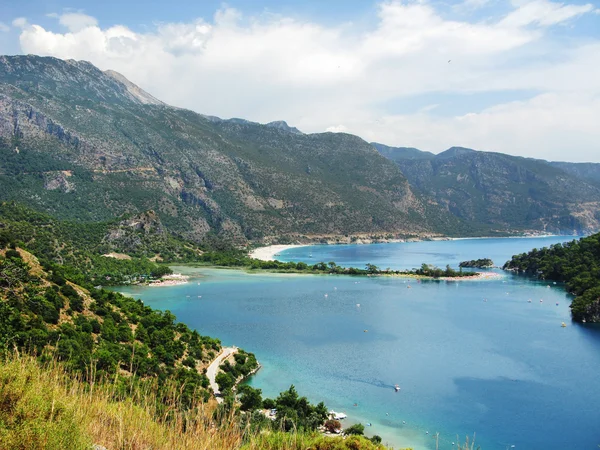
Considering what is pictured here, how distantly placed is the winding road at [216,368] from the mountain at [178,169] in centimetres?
7577

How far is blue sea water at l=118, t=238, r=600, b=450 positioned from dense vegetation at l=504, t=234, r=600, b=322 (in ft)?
7.34

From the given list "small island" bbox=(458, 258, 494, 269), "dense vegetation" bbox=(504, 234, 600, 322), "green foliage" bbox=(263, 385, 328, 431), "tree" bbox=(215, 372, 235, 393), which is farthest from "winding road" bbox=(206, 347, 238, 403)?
"small island" bbox=(458, 258, 494, 269)

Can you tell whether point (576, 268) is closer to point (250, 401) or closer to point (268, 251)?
point (250, 401)

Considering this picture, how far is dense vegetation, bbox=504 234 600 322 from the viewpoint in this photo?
4778 cm

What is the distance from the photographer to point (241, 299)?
189ft

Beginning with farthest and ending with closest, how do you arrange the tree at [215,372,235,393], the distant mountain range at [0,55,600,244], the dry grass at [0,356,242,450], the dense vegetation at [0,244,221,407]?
the distant mountain range at [0,55,600,244], the tree at [215,372,235,393], the dense vegetation at [0,244,221,407], the dry grass at [0,356,242,450]

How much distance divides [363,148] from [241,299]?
147 meters

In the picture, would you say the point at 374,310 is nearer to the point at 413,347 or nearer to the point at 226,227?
the point at 413,347

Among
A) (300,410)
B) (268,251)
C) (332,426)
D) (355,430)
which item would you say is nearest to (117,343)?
(300,410)

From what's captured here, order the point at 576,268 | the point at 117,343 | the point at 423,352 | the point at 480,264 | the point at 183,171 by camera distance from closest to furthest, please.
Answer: the point at 117,343 → the point at 423,352 → the point at 576,268 → the point at 480,264 → the point at 183,171

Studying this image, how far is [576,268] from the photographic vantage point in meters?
68.8

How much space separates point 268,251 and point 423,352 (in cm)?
8692

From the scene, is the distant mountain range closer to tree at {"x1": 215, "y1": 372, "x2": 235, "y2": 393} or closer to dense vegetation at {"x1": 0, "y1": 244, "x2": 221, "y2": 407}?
dense vegetation at {"x1": 0, "y1": 244, "x2": 221, "y2": 407}

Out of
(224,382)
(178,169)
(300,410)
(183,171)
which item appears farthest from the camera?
(183,171)
